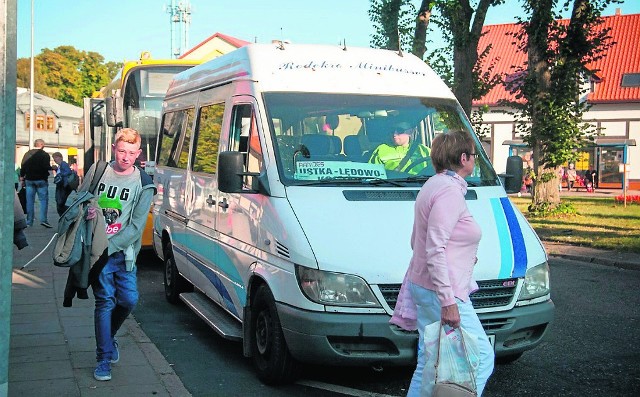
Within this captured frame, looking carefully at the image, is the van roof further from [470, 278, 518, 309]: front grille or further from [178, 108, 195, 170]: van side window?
[470, 278, 518, 309]: front grille

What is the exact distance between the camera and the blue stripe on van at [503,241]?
5449 millimetres

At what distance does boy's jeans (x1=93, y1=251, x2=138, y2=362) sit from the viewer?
19.0 ft

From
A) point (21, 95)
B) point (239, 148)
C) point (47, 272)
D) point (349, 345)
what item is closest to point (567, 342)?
point (349, 345)

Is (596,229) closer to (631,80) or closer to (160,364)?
(160,364)

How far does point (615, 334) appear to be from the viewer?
26.0 feet

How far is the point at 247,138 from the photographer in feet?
22.1

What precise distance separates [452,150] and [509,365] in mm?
2955

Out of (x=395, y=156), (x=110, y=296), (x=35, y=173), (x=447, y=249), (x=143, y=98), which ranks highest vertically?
(x=143, y=98)

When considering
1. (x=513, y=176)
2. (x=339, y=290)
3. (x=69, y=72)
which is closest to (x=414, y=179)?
(x=513, y=176)

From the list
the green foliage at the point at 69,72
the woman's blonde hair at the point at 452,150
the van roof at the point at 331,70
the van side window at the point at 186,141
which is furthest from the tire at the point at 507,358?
the green foliage at the point at 69,72

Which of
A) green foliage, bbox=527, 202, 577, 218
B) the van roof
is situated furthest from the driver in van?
green foliage, bbox=527, 202, 577, 218

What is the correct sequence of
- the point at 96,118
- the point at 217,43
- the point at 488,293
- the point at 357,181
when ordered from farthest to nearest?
1. the point at 217,43
2. the point at 96,118
3. the point at 357,181
4. the point at 488,293

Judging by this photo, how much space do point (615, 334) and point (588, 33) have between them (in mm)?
14165

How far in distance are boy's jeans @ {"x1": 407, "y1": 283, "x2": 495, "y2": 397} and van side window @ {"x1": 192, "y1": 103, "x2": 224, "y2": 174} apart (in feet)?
11.3
